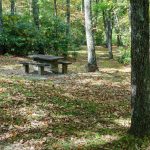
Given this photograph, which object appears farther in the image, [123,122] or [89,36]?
[89,36]

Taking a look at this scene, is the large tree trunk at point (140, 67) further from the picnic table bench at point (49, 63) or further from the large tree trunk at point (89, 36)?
the large tree trunk at point (89, 36)

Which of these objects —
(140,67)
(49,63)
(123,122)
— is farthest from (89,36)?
(140,67)

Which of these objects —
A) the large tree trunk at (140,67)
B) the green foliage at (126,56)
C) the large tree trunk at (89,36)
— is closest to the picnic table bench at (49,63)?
the large tree trunk at (89,36)

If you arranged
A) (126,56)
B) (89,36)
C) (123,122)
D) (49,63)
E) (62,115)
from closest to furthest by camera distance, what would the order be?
(123,122)
(62,115)
(49,63)
(89,36)
(126,56)

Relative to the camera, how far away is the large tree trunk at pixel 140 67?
24.6 feet

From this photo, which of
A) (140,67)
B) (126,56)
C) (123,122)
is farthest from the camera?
(126,56)

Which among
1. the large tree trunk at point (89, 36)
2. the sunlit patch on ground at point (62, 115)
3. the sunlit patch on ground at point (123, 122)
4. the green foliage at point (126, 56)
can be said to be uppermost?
the large tree trunk at point (89, 36)

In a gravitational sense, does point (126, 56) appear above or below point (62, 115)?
above

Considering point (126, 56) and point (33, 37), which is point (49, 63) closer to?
point (33, 37)

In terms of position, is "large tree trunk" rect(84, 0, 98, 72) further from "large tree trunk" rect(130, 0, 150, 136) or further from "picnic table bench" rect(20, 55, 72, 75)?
"large tree trunk" rect(130, 0, 150, 136)

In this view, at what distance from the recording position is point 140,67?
7754 mm

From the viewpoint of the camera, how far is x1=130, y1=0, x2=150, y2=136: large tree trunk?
24.6 ft

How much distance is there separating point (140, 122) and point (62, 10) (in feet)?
129

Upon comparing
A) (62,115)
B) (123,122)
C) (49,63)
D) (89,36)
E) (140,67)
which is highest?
(89,36)
